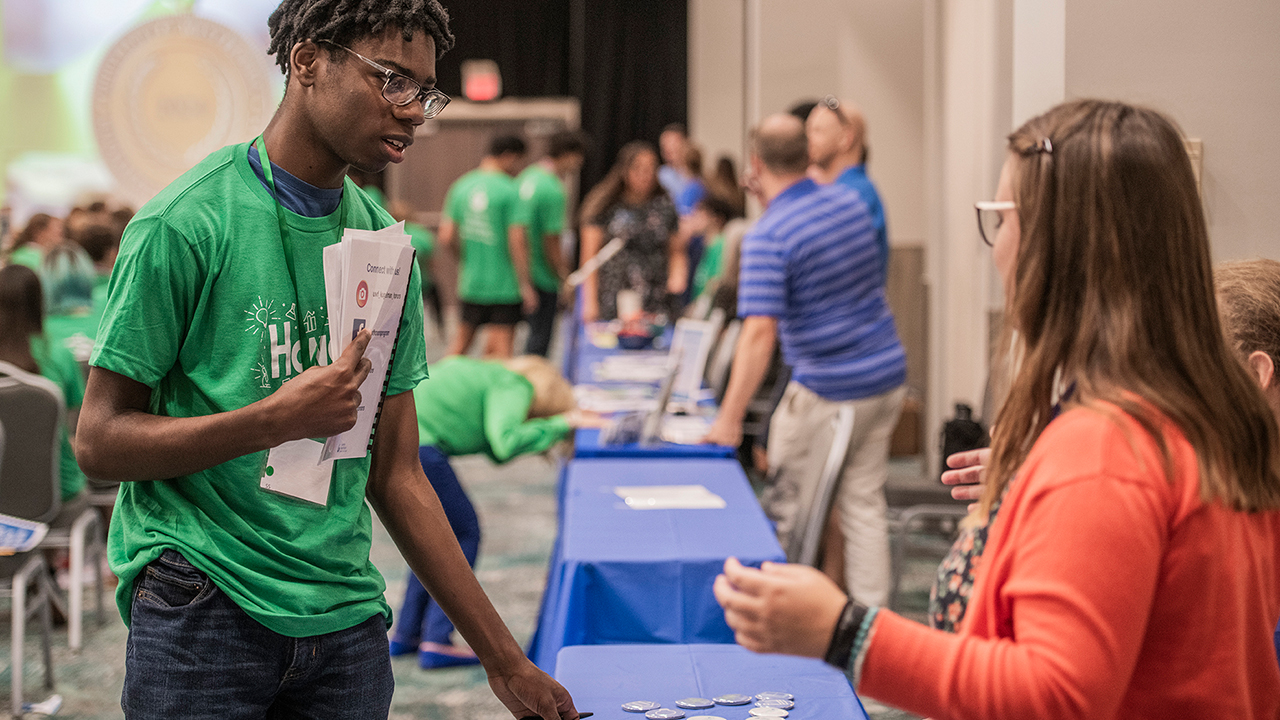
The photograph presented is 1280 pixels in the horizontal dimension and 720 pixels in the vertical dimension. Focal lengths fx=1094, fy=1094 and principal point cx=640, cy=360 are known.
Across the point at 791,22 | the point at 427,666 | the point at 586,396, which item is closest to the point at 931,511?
the point at 586,396

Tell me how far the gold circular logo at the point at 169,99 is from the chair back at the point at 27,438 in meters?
1.90

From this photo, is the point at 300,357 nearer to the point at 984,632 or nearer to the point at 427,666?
the point at 984,632

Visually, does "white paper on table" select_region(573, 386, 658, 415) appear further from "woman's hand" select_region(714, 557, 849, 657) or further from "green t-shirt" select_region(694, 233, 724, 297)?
"woman's hand" select_region(714, 557, 849, 657)

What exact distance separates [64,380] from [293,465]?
304 cm

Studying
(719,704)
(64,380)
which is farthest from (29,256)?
(719,704)

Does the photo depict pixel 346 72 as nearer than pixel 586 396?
Yes

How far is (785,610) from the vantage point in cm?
93

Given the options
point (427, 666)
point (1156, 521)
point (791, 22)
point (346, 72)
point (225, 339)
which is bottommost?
point (427, 666)

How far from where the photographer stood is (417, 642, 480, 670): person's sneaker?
3443mm

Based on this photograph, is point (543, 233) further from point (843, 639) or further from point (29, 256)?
point (843, 639)

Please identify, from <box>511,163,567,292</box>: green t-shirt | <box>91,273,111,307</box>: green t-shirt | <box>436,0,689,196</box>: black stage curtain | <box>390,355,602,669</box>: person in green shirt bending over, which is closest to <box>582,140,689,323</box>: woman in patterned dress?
<box>511,163,567,292</box>: green t-shirt

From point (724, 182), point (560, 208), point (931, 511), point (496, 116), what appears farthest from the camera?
point (496, 116)

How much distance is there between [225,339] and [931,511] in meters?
2.97

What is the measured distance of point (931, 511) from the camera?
3.71 metres
